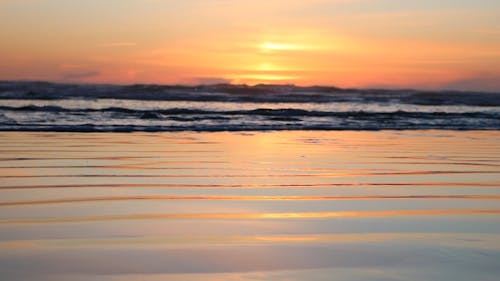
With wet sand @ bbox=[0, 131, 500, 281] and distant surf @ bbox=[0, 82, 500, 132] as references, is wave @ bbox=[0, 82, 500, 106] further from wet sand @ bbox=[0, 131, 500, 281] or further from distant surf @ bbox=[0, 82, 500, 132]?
wet sand @ bbox=[0, 131, 500, 281]

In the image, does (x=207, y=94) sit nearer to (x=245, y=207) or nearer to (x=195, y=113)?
(x=195, y=113)

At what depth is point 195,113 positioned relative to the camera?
19.4 metres

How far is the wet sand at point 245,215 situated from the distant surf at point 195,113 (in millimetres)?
5328

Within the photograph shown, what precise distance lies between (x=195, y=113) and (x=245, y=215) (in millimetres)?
14638

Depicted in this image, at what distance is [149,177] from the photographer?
6.78 metres

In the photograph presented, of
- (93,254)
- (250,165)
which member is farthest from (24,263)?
(250,165)

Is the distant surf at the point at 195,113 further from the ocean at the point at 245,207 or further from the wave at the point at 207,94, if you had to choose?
the ocean at the point at 245,207

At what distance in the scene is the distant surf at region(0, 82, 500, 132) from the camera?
1462 cm

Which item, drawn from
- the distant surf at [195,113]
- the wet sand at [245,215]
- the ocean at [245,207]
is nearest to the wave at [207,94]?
the distant surf at [195,113]

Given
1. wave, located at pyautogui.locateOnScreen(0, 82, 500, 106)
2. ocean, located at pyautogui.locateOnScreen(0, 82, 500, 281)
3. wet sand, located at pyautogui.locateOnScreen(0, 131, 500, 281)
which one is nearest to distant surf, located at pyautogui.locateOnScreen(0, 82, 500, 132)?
wave, located at pyautogui.locateOnScreen(0, 82, 500, 106)

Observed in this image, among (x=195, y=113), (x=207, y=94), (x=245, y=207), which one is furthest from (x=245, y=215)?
(x=207, y=94)

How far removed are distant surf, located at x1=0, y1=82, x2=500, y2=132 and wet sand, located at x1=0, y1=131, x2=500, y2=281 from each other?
5.33 meters

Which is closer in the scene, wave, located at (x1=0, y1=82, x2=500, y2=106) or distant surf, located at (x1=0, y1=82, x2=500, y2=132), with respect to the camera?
distant surf, located at (x1=0, y1=82, x2=500, y2=132)

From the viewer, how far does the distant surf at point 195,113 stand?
576 inches
